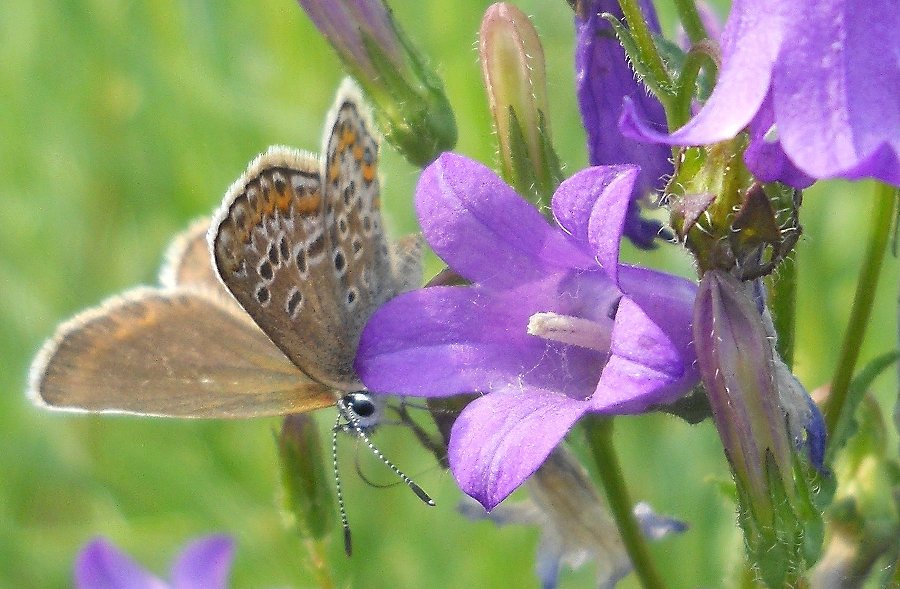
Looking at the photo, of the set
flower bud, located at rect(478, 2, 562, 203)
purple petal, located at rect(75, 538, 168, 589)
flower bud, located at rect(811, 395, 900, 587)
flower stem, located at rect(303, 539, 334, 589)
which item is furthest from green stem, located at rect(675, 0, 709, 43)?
purple petal, located at rect(75, 538, 168, 589)

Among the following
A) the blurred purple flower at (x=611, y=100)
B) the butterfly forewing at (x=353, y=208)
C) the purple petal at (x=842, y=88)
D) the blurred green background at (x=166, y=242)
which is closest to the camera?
the purple petal at (x=842, y=88)

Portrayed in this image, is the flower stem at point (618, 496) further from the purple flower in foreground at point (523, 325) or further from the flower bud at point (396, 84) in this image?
the flower bud at point (396, 84)

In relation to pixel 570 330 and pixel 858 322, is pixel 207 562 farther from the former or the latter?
pixel 858 322

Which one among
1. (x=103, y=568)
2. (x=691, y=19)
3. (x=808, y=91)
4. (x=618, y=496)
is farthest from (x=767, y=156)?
(x=103, y=568)

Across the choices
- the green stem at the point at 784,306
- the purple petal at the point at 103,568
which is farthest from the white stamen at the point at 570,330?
the purple petal at the point at 103,568

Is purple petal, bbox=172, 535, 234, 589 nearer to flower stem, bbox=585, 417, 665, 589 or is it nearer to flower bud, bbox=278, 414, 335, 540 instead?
flower bud, bbox=278, 414, 335, 540

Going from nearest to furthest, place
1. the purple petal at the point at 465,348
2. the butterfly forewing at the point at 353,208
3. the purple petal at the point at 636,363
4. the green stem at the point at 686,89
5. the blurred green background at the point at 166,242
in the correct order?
the purple petal at the point at 636,363
the green stem at the point at 686,89
the purple petal at the point at 465,348
the butterfly forewing at the point at 353,208
the blurred green background at the point at 166,242
